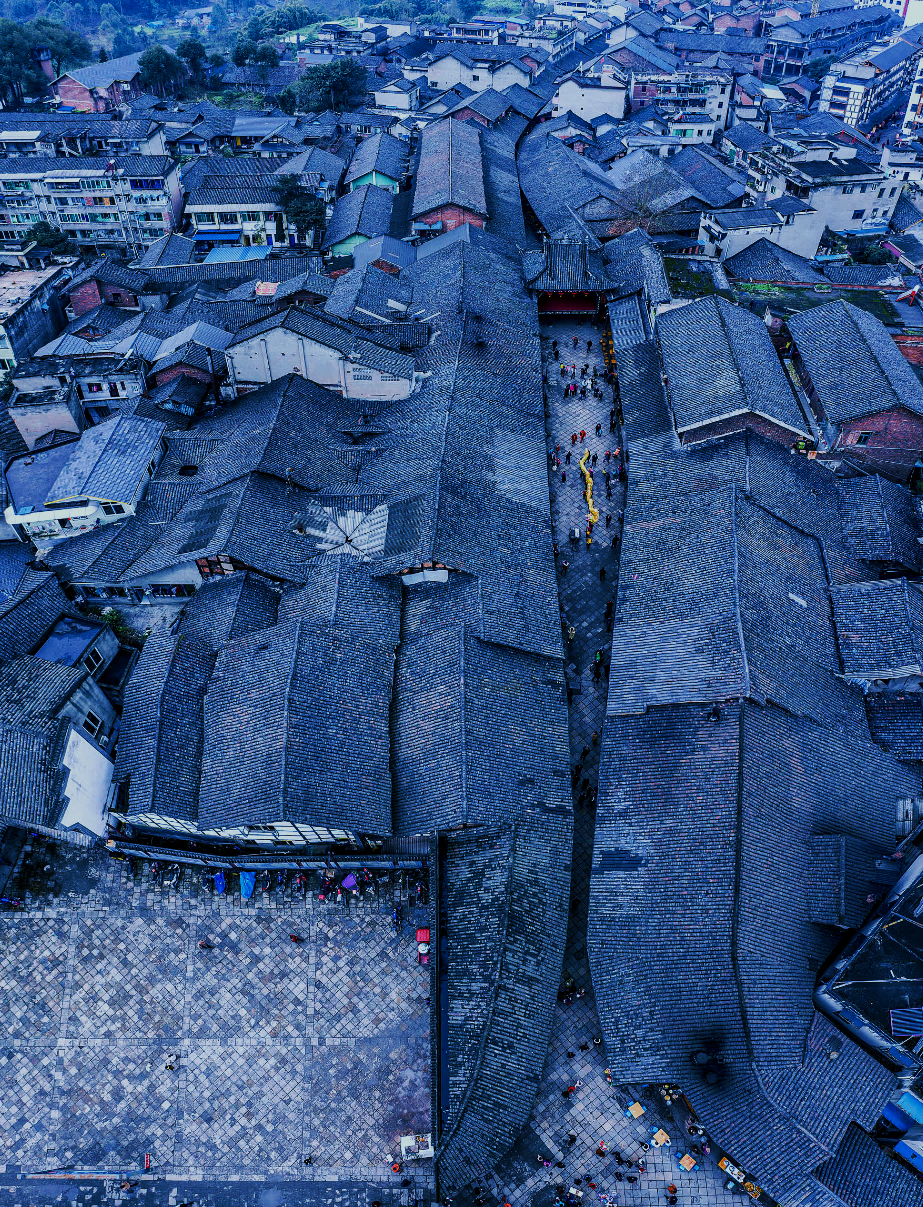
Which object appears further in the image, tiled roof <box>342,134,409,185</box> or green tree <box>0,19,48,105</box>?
green tree <box>0,19,48,105</box>

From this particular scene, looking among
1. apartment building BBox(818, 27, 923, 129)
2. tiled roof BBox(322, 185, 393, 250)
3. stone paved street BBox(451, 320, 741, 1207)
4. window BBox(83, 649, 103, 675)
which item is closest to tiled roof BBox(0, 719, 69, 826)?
window BBox(83, 649, 103, 675)

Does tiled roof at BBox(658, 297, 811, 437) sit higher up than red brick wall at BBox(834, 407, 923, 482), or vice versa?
tiled roof at BBox(658, 297, 811, 437)

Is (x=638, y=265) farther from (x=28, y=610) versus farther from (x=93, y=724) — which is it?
(x=93, y=724)

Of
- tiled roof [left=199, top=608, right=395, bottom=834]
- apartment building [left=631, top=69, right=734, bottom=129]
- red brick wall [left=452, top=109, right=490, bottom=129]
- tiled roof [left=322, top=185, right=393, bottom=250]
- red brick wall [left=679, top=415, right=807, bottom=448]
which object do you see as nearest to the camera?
tiled roof [left=199, top=608, right=395, bottom=834]

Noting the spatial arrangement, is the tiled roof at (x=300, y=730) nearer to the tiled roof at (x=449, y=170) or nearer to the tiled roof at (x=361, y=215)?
the tiled roof at (x=361, y=215)

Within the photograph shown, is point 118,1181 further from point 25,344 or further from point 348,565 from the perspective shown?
point 25,344

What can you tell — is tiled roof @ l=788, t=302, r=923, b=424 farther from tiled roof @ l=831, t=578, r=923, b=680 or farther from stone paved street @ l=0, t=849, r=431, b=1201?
stone paved street @ l=0, t=849, r=431, b=1201

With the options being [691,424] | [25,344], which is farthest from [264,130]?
[691,424]
